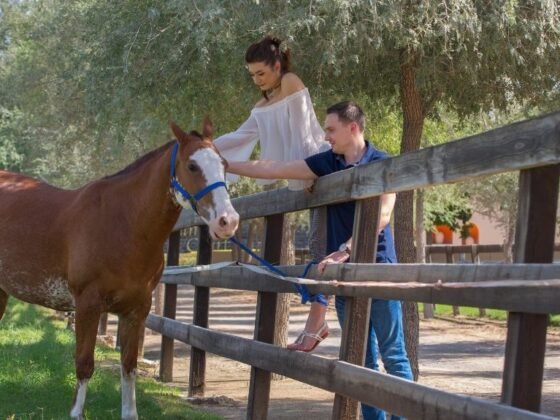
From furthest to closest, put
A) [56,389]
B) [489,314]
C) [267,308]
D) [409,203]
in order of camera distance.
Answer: [489,314] < [409,203] < [56,389] < [267,308]

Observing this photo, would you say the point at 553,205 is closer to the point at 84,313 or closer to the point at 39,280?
the point at 84,313

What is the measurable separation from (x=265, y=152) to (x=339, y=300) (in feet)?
3.87

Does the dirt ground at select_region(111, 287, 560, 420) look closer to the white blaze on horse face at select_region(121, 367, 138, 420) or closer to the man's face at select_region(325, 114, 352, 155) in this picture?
the white blaze on horse face at select_region(121, 367, 138, 420)

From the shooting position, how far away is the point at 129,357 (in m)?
5.88

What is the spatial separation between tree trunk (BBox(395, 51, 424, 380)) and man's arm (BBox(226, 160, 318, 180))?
345 cm

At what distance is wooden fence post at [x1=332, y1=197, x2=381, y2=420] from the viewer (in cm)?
445

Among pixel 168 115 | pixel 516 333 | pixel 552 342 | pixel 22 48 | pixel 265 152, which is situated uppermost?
pixel 22 48

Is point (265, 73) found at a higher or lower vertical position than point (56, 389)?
higher

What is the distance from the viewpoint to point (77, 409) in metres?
5.36

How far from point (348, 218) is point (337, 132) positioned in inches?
20.4

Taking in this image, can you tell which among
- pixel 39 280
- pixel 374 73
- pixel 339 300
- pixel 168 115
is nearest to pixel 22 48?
pixel 168 115

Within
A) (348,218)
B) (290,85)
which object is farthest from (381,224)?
(290,85)

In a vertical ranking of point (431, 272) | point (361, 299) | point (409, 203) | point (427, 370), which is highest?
point (409, 203)

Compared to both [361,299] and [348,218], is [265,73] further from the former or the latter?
[361,299]
